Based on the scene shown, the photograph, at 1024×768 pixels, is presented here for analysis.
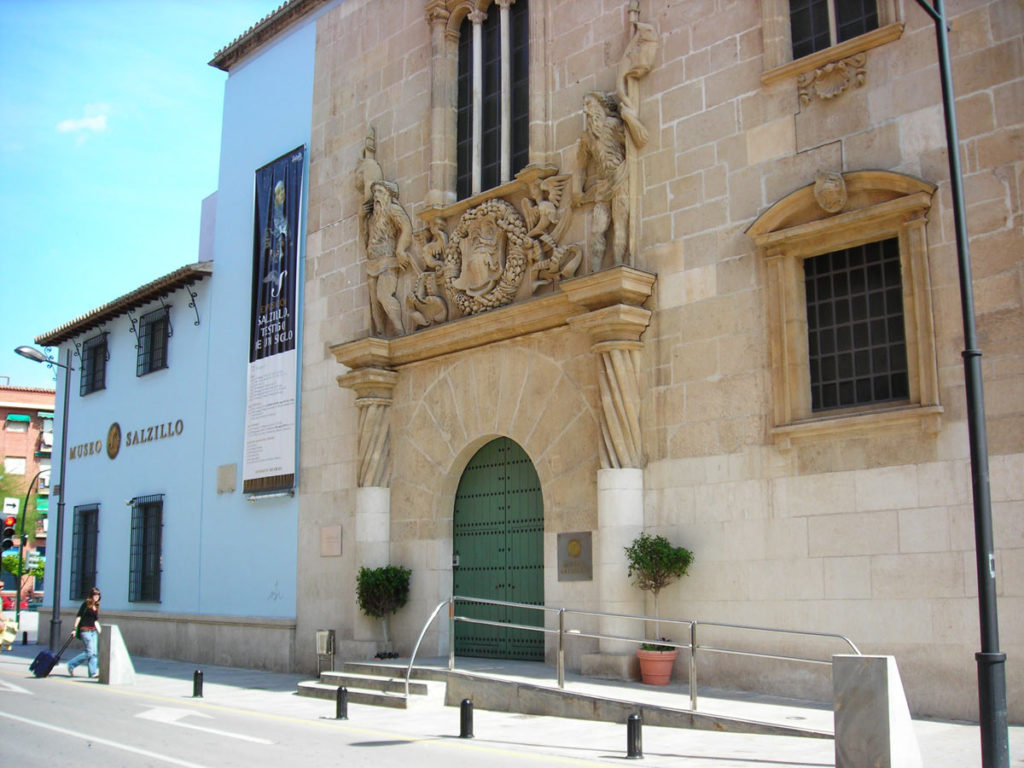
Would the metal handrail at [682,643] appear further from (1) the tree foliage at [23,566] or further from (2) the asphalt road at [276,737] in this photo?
(1) the tree foliage at [23,566]

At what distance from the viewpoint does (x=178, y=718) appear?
12.5 metres

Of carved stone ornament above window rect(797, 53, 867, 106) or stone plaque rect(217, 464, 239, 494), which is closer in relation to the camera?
carved stone ornament above window rect(797, 53, 867, 106)

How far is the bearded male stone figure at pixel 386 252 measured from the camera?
17.2m

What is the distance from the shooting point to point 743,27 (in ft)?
42.9

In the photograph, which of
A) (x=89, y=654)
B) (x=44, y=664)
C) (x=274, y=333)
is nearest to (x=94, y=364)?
(x=274, y=333)

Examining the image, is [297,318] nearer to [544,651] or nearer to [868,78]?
[544,651]

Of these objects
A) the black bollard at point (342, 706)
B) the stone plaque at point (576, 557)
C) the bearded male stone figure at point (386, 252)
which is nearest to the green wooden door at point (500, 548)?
the stone plaque at point (576, 557)

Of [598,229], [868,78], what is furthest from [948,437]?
[598,229]

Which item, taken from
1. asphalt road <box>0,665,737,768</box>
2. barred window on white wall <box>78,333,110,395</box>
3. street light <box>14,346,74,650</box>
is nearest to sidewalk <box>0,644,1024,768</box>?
asphalt road <box>0,665,737,768</box>

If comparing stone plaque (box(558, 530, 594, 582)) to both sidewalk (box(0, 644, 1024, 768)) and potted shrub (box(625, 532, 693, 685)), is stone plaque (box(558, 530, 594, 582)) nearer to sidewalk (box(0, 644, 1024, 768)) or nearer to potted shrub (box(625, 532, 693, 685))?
potted shrub (box(625, 532, 693, 685))

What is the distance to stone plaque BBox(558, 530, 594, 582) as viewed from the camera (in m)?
13.8

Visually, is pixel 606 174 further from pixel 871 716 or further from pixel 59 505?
pixel 59 505

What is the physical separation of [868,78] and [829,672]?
21.2 ft

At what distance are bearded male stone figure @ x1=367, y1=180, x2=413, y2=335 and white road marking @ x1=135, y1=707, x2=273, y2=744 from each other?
21.9 ft
